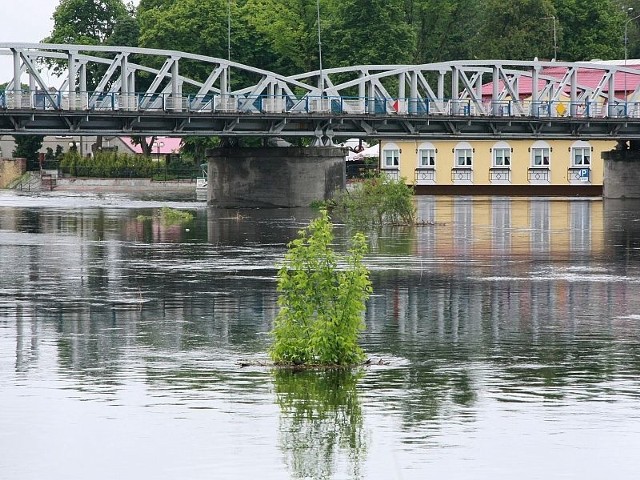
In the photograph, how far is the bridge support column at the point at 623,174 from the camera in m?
101

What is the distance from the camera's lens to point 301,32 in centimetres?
11788

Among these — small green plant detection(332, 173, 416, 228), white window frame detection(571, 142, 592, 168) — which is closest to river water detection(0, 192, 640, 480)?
small green plant detection(332, 173, 416, 228)

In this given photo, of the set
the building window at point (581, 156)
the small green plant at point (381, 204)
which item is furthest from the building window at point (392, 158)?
the small green plant at point (381, 204)

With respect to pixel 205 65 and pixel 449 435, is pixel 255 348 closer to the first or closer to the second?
pixel 449 435

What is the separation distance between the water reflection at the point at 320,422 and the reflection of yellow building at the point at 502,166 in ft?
317

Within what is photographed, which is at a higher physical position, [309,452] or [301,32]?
[301,32]

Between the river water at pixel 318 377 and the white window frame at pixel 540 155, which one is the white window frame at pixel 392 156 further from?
the river water at pixel 318 377

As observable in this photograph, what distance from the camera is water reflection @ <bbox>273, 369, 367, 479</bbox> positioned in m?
14.6

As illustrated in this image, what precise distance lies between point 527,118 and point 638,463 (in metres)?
79.1

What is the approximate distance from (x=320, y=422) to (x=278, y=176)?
66.6m

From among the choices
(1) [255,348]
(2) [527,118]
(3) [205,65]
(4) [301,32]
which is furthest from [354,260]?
(4) [301,32]

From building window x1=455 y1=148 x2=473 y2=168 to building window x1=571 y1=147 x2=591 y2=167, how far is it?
7.48 meters

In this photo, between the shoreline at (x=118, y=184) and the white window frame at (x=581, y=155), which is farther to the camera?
the shoreline at (x=118, y=184)

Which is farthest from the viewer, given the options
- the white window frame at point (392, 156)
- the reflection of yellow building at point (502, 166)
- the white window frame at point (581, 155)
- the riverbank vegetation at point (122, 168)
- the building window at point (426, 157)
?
the riverbank vegetation at point (122, 168)
